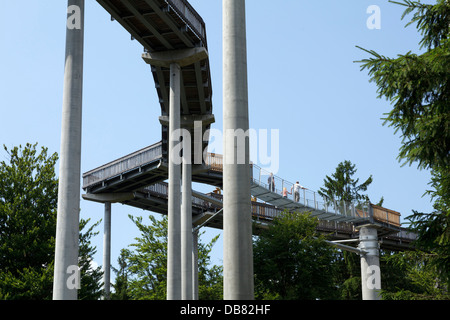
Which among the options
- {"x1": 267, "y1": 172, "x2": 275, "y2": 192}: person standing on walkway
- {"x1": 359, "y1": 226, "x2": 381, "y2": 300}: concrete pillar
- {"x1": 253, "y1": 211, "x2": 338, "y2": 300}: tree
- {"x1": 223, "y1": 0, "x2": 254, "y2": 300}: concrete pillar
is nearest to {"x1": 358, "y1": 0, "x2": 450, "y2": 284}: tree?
{"x1": 223, "y1": 0, "x2": 254, "y2": 300}: concrete pillar

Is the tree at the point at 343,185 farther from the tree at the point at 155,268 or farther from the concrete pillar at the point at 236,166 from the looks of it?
the concrete pillar at the point at 236,166

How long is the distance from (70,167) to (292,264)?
17.1 metres

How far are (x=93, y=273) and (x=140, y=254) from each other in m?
20.2

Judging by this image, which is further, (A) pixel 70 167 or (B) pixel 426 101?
(A) pixel 70 167

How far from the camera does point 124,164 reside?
45.6 m

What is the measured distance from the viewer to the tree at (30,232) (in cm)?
2777

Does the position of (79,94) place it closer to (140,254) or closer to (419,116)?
(419,116)

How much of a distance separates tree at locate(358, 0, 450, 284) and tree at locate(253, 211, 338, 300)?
16.9 meters

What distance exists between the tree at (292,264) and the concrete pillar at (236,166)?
70.4ft

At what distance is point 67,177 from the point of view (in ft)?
59.0

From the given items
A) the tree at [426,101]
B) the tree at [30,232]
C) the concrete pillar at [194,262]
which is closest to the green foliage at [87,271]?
the tree at [30,232]

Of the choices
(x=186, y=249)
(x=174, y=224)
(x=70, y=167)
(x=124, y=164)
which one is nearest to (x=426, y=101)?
(x=70, y=167)
